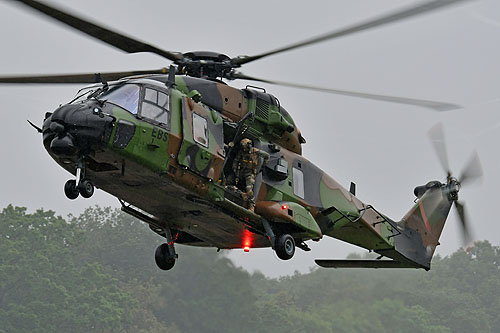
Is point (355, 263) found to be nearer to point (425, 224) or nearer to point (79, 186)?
point (425, 224)

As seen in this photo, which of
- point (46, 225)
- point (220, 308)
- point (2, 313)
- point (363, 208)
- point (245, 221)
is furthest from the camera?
point (46, 225)

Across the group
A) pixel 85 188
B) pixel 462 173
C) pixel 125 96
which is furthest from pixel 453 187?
pixel 85 188

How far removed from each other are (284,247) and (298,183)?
1.43m

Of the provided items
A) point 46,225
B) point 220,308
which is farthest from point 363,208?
point 46,225

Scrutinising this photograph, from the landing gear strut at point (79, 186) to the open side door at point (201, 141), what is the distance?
4.81ft

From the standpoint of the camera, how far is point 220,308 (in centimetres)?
3600

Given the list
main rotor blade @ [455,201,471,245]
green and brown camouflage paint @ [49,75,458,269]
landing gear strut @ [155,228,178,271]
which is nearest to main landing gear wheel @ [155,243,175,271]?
landing gear strut @ [155,228,178,271]

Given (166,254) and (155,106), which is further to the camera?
(166,254)

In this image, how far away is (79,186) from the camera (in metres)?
11.0

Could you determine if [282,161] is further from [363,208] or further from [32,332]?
[32,332]

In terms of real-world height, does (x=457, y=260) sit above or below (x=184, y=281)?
above

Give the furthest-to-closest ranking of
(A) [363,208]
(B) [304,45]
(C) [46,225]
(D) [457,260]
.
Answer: (D) [457,260] < (C) [46,225] < (A) [363,208] < (B) [304,45]

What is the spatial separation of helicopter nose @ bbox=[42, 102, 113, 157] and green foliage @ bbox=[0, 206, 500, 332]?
77.9 ft

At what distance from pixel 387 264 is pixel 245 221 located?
406cm
